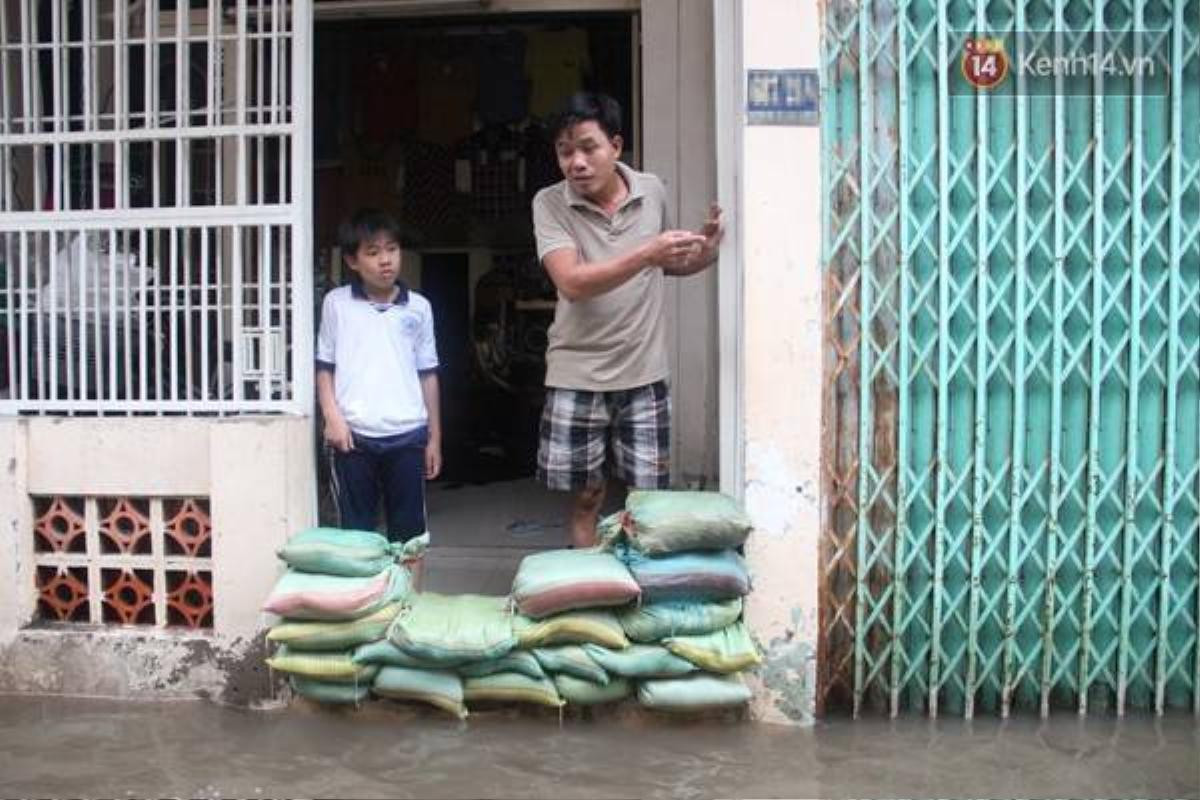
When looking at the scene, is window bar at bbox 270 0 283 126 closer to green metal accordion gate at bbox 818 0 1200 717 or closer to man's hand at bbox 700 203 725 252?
man's hand at bbox 700 203 725 252

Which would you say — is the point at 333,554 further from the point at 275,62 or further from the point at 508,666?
the point at 275,62

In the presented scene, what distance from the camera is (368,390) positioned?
4.17 meters

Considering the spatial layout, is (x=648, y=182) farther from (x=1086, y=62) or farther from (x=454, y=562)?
(x=454, y=562)

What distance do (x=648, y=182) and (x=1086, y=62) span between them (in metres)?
1.53

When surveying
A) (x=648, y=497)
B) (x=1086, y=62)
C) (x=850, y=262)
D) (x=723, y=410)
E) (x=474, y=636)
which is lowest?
(x=474, y=636)

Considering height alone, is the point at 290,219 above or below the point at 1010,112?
below

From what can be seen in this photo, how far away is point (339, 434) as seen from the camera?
4.14 metres

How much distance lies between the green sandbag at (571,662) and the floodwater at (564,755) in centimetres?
22

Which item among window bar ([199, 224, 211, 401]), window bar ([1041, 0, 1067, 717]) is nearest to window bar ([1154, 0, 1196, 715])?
window bar ([1041, 0, 1067, 717])

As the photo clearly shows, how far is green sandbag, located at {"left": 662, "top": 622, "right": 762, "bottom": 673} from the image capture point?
370cm

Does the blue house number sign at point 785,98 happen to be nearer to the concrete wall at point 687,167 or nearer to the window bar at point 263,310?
the concrete wall at point 687,167

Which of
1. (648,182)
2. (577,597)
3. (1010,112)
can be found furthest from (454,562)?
(1010,112)

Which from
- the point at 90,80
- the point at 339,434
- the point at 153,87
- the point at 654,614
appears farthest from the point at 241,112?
the point at 654,614

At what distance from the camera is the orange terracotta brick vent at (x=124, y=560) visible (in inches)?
168
